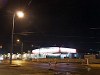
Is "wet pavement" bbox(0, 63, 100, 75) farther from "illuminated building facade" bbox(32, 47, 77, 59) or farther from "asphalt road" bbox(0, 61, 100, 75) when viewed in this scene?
"illuminated building facade" bbox(32, 47, 77, 59)

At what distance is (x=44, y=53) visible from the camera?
9844cm

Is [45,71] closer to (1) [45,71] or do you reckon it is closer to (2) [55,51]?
(1) [45,71]

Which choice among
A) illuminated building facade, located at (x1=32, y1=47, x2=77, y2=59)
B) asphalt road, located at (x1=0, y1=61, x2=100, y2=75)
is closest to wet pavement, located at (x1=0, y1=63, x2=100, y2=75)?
asphalt road, located at (x1=0, y1=61, x2=100, y2=75)

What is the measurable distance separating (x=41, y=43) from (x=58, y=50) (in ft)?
183

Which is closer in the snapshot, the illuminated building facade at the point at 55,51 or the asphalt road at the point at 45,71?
the asphalt road at the point at 45,71

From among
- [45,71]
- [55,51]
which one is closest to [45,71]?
[45,71]

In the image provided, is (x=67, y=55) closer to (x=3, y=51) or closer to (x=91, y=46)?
(x=91, y=46)

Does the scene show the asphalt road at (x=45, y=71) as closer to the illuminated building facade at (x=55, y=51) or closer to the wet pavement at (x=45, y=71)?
the wet pavement at (x=45, y=71)

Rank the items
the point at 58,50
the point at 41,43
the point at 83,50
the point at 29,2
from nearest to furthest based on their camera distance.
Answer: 1. the point at 29,2
2. the point at 58,50
3. the point at 83,50
4. the point at 41,43

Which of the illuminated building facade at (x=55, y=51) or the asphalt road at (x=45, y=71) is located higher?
the illuminated building facade at (x=55, y=51)

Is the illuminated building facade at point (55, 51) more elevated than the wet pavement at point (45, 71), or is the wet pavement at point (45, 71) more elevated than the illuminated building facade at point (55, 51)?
the illuminated building facade at point (55, 51)

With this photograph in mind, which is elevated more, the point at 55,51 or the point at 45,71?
the point at 55,51

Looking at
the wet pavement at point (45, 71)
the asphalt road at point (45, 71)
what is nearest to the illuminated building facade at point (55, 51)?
the asphalt road at point (45, 71)

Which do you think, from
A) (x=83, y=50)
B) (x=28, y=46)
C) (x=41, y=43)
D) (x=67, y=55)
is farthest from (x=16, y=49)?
(x=67, y=55)
